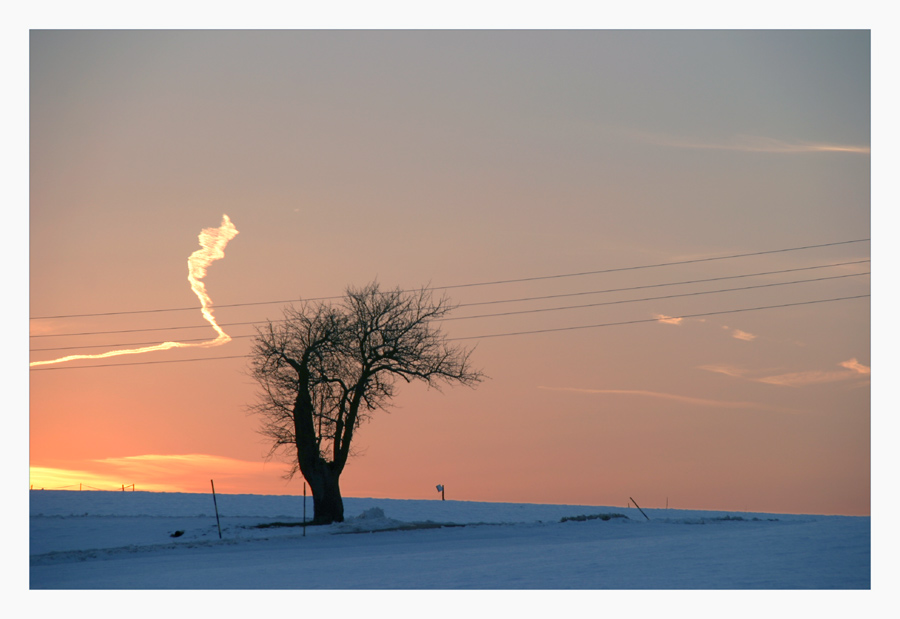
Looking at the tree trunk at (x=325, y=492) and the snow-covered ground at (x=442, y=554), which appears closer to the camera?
the snow-covered ground at (x=442, y=554)

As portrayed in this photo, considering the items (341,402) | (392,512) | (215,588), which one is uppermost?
(341,402)

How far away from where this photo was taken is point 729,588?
18531mm

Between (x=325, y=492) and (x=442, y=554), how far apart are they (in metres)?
13.4

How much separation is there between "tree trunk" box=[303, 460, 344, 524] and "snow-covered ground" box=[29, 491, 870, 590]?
82cm

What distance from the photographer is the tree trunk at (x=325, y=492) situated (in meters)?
39.8

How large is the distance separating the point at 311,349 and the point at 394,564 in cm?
1708

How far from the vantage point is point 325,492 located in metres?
40.0

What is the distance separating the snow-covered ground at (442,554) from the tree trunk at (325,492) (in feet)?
2.71

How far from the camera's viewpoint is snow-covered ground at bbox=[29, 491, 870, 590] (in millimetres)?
20375

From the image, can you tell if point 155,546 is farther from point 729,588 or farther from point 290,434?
point 729,588

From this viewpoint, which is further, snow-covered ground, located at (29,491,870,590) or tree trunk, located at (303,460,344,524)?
tree trunk, located at (303,460,344,524)

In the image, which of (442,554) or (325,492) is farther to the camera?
(325,492)

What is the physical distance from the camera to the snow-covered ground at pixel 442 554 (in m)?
20.4
